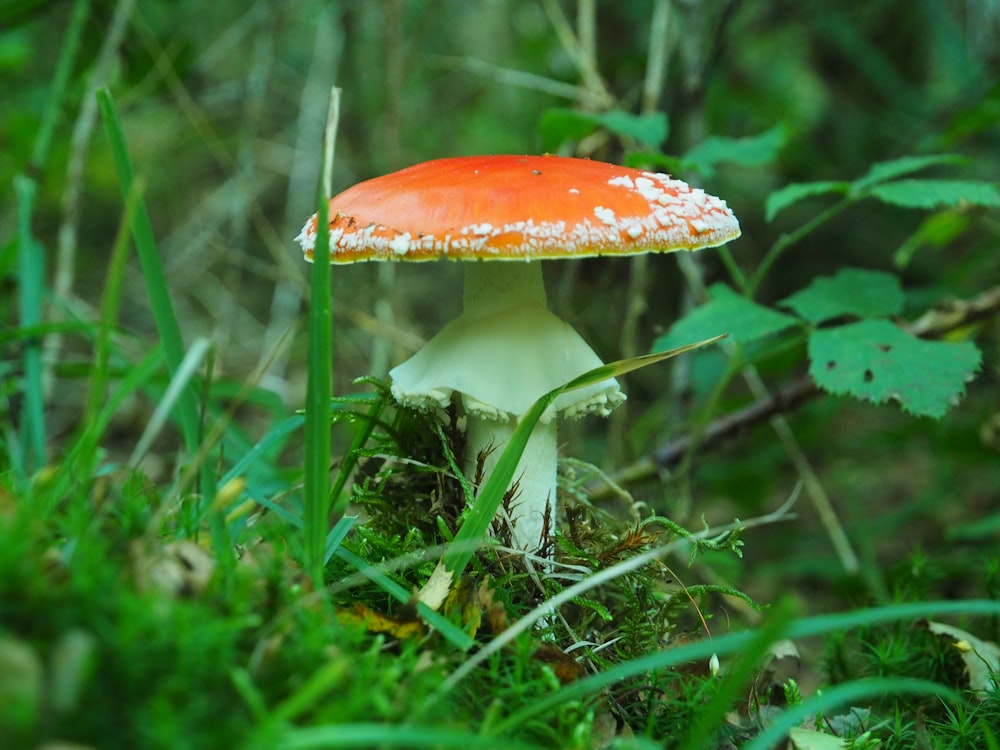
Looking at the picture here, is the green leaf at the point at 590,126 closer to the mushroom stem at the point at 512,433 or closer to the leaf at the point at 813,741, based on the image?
the mushroom stem at the point at 512,433

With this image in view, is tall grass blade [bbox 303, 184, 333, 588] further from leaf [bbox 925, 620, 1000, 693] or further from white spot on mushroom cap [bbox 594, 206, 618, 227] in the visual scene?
leaf [bbox 925, 620, 1000, 693]

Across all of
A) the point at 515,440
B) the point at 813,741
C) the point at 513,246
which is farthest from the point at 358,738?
the point at 813,741

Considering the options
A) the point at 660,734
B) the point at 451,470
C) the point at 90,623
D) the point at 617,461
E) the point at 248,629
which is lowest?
the point at 617,461

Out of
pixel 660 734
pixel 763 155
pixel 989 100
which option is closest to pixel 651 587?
pixel 660 734

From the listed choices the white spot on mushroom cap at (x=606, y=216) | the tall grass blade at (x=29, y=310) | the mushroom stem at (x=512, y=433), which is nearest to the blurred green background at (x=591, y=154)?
the tall grass blade at (x=29, y=310)

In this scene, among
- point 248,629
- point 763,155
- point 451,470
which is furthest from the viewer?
point 763,155

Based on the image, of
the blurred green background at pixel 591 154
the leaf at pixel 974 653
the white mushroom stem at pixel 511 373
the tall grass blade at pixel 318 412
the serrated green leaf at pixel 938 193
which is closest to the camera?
the tall grass blade at pixel 318 412

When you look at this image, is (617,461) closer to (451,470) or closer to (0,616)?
(451,470)
